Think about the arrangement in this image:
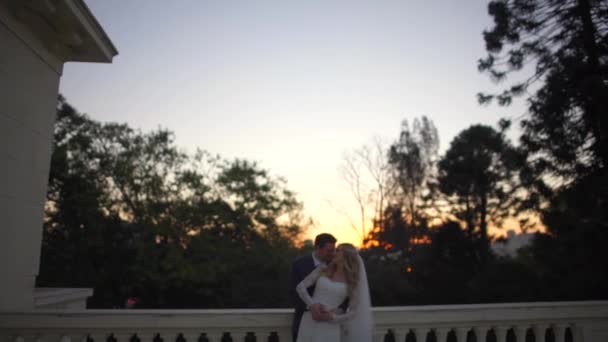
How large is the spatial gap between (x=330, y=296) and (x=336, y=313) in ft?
0.51

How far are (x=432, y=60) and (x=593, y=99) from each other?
5793mm

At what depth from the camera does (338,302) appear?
12.0 ft

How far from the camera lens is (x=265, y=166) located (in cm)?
2420

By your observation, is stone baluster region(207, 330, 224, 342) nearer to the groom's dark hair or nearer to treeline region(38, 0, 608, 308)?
the groom's dark hair

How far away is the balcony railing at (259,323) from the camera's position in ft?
10.8

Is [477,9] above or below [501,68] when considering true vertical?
above

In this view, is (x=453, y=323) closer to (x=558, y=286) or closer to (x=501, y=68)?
(x=501, y=68)

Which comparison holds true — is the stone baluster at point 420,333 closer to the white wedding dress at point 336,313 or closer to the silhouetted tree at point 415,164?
the white wedding dress at point 336,313

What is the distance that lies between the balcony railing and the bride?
21cm

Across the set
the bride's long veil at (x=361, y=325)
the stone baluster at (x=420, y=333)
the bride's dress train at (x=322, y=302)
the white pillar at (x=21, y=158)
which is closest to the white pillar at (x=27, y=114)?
the white pillar at (x=21, y=158)

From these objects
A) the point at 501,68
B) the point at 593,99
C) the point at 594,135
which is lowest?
the point at 594,135

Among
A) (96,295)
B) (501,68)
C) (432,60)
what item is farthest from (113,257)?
(501,68)

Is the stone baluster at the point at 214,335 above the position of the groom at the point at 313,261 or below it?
below

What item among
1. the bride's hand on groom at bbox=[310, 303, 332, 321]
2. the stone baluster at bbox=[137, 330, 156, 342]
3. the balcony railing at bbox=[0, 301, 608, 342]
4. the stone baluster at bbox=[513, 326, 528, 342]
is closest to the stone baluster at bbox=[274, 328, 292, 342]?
the balcony railing at bbox=[0, 301, 608, 342]
